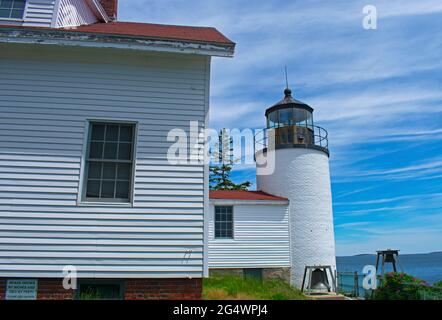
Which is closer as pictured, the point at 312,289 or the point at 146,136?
the point at 146,136

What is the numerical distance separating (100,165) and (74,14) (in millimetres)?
4668

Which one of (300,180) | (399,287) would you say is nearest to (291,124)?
(300,180)

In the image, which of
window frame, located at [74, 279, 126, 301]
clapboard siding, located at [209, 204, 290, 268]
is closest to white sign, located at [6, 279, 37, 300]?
window frame, located at [74, 279, 126, 301]

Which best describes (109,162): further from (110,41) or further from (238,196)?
(238,196)

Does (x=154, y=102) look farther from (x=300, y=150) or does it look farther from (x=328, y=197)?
(x=328, y=197)

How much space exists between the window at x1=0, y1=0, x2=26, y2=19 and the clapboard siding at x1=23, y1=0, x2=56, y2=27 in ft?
0.53

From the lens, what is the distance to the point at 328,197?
16781 millimetres

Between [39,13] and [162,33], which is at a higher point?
[39,13]

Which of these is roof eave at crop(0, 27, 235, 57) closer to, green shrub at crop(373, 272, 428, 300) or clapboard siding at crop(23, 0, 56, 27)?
clapboard siding at crop(23, 0, 56, 27)

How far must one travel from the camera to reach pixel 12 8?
7.08 meters

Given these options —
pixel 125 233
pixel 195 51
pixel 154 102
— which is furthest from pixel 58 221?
pixel 195 51

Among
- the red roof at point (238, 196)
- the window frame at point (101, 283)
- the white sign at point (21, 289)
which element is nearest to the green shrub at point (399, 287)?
the red roof at point (238, 196)

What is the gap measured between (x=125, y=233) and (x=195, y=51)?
3.66 metres

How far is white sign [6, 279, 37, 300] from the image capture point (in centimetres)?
540
